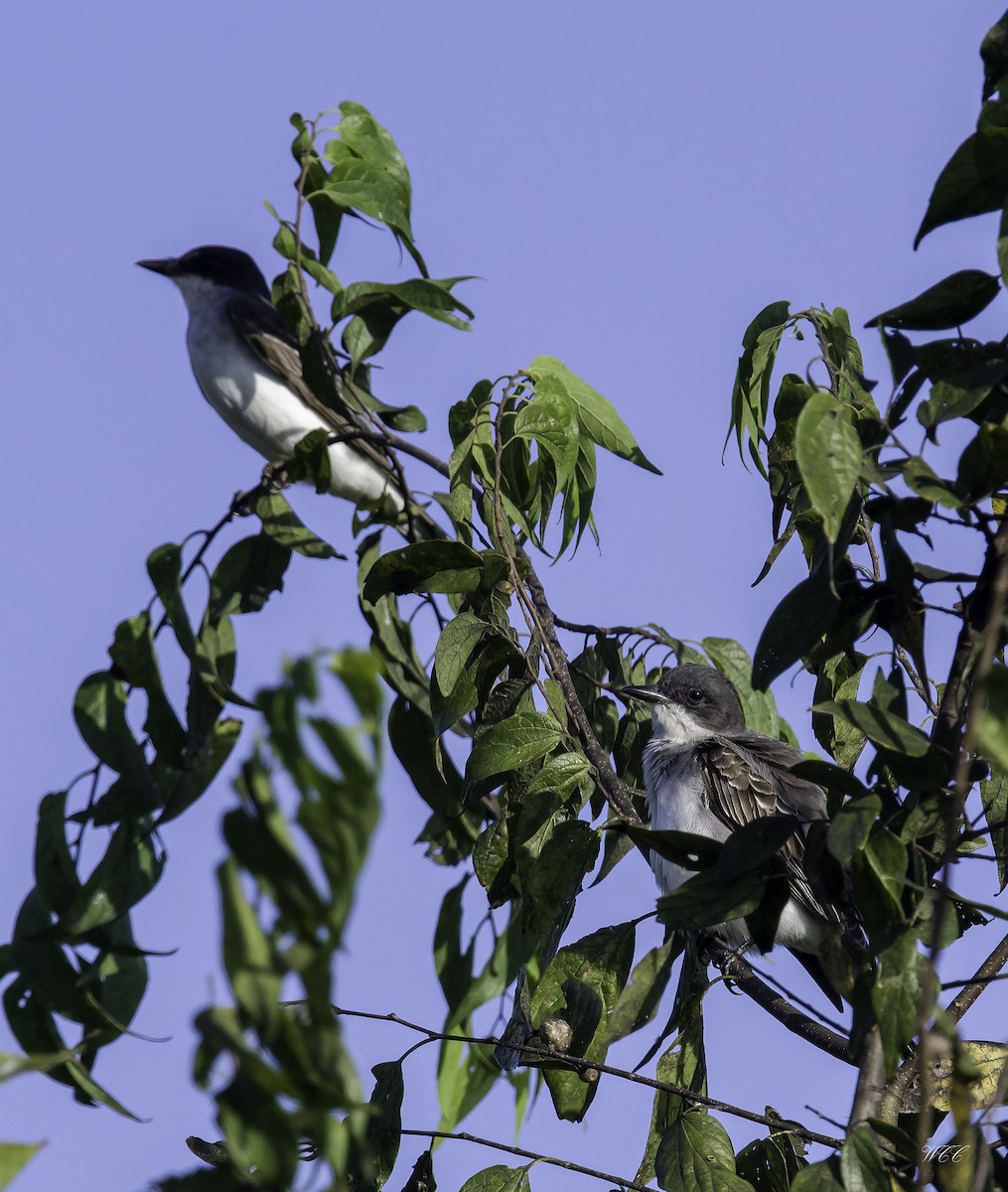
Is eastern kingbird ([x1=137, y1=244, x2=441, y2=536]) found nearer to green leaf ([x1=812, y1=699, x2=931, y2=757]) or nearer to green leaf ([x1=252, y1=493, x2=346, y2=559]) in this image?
green leaf ([x1=252, y1=493, x2=346, y2=559])

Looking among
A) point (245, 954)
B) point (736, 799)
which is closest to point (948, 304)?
point (245, 954)

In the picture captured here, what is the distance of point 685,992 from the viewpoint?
13.4ft

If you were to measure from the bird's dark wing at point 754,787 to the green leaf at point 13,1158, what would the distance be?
5357mm

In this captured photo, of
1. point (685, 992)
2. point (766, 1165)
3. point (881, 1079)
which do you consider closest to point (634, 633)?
point (685, 992)

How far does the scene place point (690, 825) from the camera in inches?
287

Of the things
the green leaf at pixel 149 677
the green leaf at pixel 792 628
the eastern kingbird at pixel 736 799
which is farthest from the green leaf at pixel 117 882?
the eastern kingbird at pixel 736 799

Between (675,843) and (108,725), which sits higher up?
(108,725)

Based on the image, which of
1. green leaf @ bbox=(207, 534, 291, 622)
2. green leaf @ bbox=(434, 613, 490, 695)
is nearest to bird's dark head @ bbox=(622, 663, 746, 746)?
green leaf @ bbox=(434, 613, 490, 695)

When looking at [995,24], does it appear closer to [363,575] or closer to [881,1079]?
[881,1079]

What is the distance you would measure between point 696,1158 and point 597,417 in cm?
233

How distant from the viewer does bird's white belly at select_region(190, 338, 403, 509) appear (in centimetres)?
709

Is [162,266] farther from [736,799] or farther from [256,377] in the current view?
[736,799]

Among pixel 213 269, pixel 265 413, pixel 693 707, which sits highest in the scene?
pixel 213 269

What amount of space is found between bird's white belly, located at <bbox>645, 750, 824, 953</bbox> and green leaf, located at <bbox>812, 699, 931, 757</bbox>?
14.4 ft
